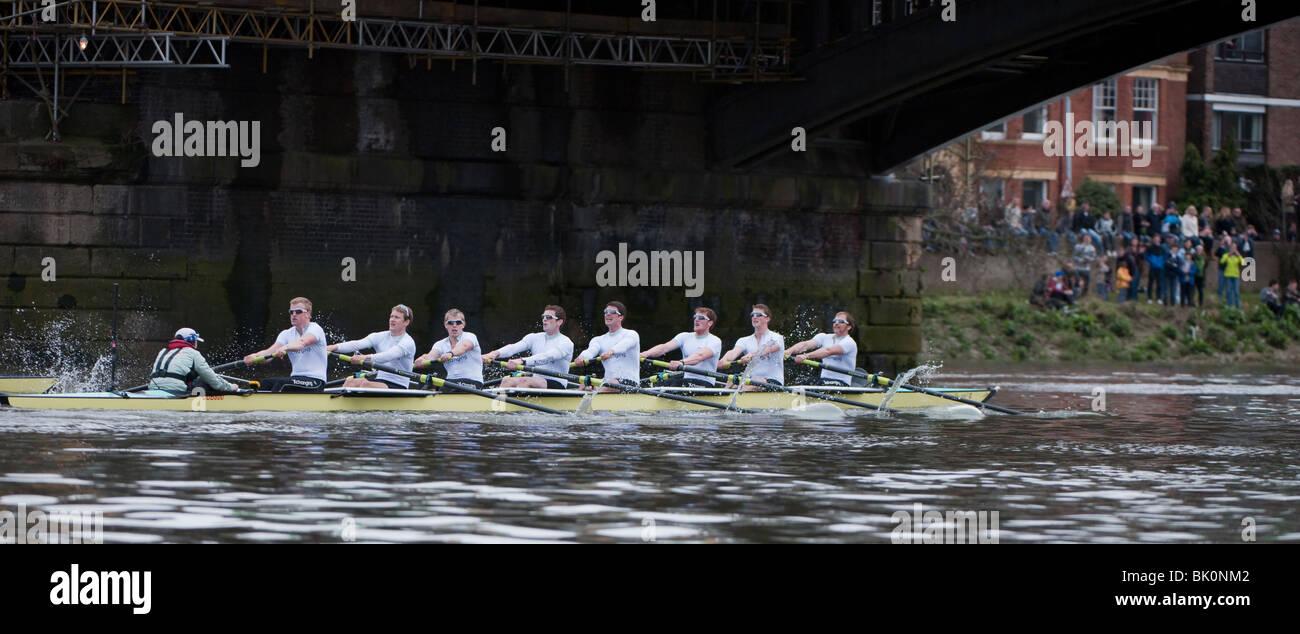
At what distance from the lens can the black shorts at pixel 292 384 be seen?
75.0 feet

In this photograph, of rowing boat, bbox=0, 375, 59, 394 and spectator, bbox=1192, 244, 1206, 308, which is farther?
spectator, bbox=1192, 244, 1206, 308

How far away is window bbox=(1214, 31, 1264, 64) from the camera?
6153 centimetres

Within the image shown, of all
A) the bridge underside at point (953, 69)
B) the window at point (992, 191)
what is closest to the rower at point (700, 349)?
the bridge underside at point (953, 69)

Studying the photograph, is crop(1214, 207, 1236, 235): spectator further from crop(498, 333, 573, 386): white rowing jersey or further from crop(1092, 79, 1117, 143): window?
crop(498, 333, 573, 386): white rowing jersey

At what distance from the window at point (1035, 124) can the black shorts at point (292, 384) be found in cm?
3800

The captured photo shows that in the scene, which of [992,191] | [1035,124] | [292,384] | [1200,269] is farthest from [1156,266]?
[292,384]

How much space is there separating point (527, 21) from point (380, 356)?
22.8 feet

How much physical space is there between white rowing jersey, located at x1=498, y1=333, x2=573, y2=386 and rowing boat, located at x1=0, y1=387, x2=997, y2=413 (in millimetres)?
853

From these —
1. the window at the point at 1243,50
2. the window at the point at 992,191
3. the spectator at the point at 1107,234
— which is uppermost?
the window at the point at 1243,50

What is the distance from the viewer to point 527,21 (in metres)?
29.0

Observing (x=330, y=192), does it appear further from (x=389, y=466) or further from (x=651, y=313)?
(x=389, y=466)

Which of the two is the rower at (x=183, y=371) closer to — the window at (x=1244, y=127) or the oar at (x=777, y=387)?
the oar at (x=777, y=387)

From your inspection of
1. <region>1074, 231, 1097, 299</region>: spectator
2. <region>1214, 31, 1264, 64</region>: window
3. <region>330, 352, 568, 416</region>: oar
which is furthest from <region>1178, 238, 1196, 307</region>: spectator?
<region>330, 352, 568, 416</region>: oar
